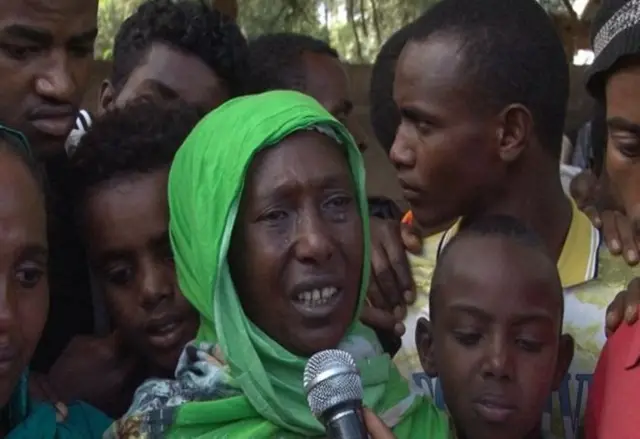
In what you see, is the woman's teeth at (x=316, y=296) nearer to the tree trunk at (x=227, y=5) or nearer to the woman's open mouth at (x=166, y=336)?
the woman's open mouth at (x=166, y=336)

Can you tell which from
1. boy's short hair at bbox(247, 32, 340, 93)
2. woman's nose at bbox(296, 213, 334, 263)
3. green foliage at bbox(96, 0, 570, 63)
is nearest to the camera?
woman's nose at bbox(296, 213, 334, 263)

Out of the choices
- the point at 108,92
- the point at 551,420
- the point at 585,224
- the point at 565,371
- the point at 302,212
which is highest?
the point at 108,92

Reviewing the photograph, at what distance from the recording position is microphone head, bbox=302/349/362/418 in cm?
176

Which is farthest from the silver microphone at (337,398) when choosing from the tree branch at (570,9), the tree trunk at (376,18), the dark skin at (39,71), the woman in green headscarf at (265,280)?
the tree trunk at (376,18)

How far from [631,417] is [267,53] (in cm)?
239

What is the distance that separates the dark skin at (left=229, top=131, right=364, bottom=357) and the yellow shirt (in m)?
0.53

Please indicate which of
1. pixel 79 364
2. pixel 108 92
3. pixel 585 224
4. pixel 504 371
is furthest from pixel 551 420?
pixel 108 92

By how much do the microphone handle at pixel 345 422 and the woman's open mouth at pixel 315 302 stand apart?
0.53 m

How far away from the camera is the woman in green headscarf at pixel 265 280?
2260 millimetres

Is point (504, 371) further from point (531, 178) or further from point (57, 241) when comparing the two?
point (57, 241)

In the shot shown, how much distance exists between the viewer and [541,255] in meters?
2.50

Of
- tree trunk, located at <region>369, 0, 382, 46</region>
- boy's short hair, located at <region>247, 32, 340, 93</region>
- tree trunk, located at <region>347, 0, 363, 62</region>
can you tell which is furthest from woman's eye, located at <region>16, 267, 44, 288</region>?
tree trunk, located at <region>347, 0, 363, 62</region>

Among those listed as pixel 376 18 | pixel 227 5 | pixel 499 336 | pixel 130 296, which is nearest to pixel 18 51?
pixel 130 296

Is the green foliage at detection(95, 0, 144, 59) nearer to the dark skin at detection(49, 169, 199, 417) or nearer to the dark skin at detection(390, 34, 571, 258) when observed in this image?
the dark skin at detection(390, 34, 571, 258)
